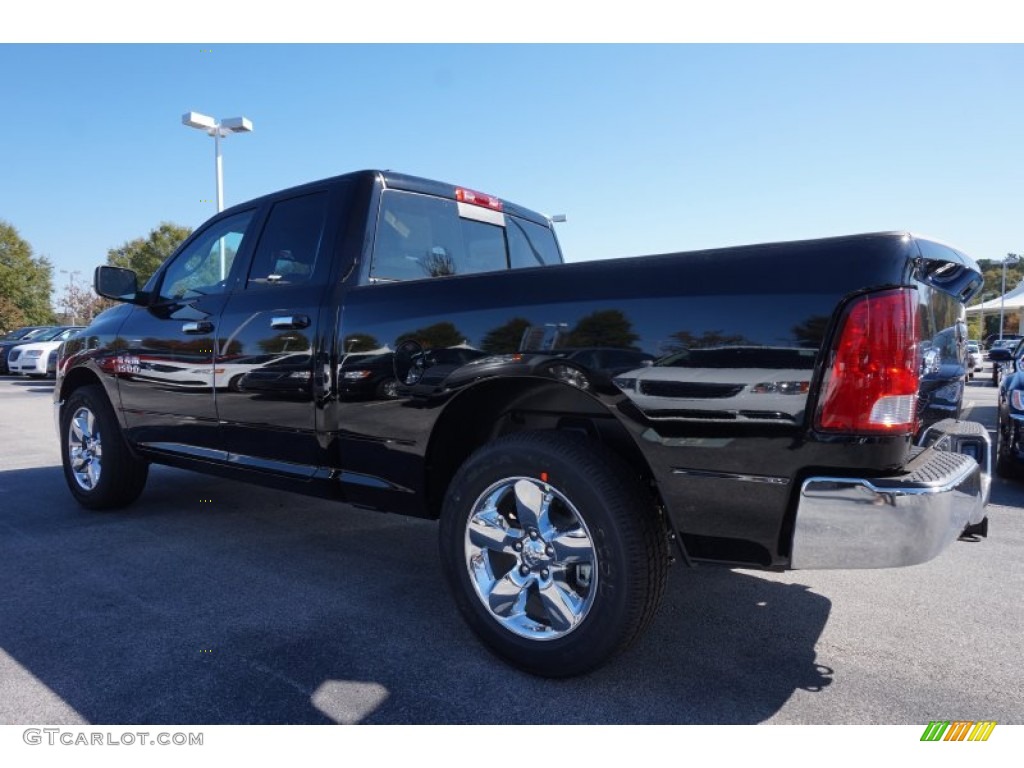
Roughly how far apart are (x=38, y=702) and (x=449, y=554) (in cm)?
141

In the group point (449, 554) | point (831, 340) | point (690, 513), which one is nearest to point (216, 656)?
point (449, 554)

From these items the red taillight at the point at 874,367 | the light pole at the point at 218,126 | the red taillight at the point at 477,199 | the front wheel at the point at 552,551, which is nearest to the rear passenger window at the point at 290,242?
the red taillight at the point at 477,199

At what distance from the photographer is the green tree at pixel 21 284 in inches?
1831

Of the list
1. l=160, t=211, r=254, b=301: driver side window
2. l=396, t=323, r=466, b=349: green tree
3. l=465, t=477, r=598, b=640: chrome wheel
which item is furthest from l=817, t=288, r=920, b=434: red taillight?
l=160, t=211, r=254, b=301: driver side window

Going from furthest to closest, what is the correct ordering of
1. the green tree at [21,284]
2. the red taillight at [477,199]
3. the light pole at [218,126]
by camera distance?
the green tree at [21,284]
the light pole at [218,126]
the red taillight at [477,199]

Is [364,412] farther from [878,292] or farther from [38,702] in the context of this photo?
[878,292]

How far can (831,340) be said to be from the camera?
185 centimetres

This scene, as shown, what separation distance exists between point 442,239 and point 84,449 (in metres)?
3.08

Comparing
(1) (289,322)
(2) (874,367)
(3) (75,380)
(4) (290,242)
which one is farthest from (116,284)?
(2) (874,367)

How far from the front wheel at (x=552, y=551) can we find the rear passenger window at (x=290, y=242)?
1486 mm

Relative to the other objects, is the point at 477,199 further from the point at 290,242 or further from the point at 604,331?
the point at 604,331

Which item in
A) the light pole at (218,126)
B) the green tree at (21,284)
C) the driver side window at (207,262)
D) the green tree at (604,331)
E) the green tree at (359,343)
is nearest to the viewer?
the green tree at (604,331)

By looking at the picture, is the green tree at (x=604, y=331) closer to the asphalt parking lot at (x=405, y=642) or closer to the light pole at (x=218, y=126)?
the asphalt parking lot at (x=405, y=642)

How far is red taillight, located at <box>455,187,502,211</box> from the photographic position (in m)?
3.80
